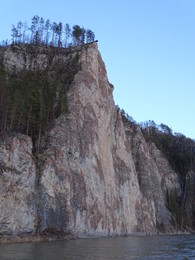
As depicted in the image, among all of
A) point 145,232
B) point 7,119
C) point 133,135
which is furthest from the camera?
point 133,135

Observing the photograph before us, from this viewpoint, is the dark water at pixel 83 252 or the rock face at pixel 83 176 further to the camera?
the rock face at pixel 83 176

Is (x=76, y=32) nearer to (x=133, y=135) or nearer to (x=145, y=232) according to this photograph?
(x=133, y=135)

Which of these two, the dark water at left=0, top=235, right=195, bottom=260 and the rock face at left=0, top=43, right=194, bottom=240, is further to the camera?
the rock face at left=0, top=43, right=194, bottom=240

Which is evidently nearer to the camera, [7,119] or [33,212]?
[33,212]

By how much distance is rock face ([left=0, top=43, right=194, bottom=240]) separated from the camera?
41.9m

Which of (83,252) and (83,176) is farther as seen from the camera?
(83,176)

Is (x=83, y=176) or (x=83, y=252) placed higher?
(x=83, y=176)

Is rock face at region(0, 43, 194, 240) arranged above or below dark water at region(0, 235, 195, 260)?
above

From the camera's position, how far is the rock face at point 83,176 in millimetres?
41906

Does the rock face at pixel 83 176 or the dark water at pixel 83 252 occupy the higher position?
the rock face at pixel 83 176

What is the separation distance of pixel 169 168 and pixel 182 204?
1364 cm

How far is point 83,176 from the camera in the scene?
55.1m

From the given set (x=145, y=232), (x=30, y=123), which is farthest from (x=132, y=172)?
(x=30, y=123)

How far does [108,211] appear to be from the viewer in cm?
6347
